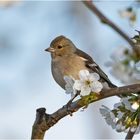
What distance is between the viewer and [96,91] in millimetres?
2090

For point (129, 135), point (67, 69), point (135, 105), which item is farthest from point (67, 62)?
point (129, 135)

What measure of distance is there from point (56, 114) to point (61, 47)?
9.50ft

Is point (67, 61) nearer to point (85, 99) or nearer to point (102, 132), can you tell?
point (85, 99)

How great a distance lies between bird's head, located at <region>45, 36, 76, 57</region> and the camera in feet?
15.6

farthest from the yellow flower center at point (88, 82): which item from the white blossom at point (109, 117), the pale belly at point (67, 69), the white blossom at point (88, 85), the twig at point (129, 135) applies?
the pale belly at point (67, 69)

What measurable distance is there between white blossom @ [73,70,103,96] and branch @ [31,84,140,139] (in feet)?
0.29

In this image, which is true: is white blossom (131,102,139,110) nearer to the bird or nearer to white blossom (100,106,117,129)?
white blossom (100,106,117,129)

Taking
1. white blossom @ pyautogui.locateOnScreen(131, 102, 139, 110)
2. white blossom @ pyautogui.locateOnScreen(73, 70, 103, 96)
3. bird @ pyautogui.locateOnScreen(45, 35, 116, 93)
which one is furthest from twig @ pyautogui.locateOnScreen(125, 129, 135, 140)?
bird @ pyautogui.locateOnScreen(45, 35, 116, 93)

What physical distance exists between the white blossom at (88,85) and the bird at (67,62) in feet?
3.91

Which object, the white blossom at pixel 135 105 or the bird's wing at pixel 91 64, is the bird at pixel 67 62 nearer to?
the bird's wing at pixel 91 64

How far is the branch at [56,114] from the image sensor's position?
5.95ft

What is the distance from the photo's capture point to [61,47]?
488cm

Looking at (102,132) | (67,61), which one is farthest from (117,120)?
(102,132)

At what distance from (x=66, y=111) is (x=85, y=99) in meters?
0.11
